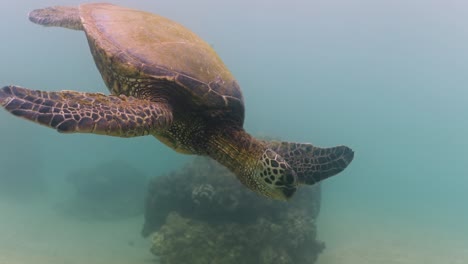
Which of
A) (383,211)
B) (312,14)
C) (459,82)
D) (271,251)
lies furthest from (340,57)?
(271,251)

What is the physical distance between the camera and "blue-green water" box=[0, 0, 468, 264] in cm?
3381

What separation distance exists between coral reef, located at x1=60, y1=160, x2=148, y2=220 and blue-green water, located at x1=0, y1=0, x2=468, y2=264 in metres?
2.75

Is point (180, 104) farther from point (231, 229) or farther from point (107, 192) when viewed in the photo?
point (107, 192)

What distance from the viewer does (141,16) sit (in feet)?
18.8

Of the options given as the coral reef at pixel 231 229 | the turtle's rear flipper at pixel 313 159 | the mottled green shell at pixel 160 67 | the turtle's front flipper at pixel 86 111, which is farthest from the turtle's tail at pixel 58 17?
the coral reef at pixel 231 229

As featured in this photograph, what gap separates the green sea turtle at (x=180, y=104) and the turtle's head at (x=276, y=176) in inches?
0.5

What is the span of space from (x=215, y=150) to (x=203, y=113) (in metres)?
0.56

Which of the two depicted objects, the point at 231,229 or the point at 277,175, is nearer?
the point at 277,175

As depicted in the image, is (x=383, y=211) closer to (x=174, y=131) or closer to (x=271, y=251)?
(x=271, y=251)

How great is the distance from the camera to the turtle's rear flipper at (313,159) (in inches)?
193

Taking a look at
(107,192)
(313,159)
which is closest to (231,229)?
(313,159)

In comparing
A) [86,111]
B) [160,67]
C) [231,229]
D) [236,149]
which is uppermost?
[160,67]

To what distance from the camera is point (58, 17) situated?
711 centimetres

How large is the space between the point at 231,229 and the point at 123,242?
25.3 ft
